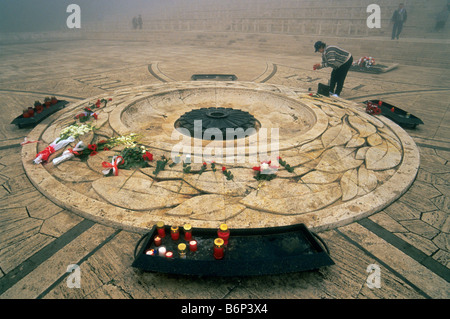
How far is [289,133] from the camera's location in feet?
19.0

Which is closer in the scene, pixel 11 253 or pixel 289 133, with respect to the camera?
pixel 11 253

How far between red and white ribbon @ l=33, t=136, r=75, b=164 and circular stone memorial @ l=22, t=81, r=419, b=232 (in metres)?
0.10

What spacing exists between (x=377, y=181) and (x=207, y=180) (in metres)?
2.74

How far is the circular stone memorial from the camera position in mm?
3164

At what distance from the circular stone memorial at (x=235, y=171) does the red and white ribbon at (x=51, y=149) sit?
97 mm

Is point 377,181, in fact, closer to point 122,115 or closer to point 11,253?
point 11,253

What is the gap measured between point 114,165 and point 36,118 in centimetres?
375

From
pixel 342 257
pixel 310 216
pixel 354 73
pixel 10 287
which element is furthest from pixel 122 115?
pixel 354 73

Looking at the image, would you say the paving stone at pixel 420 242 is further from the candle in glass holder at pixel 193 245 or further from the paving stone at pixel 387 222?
the candle in glass holder at pixel 193 245

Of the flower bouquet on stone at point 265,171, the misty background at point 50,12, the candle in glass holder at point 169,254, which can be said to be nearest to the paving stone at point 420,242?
the flower bouquet on stone at point 265,171

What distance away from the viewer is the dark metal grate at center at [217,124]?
17.7 ft

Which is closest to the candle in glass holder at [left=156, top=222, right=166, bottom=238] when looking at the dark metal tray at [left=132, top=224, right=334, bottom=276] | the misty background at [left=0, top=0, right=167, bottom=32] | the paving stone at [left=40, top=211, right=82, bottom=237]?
the dark metal tray at [left=132, top=224, right=334, bottom=276]

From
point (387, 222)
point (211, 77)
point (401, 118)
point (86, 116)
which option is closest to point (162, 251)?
point (387, 222)

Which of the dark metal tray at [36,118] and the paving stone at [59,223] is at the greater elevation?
the dark metal tray at [36,118]
